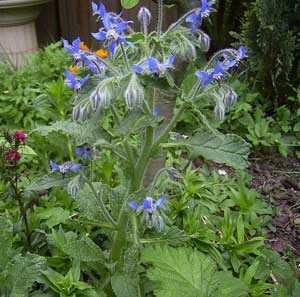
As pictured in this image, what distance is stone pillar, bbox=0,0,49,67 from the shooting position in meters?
4.46

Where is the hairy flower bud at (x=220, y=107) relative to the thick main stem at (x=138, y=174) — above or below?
above

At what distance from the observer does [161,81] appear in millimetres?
1621

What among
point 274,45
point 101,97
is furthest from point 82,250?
point 274,45

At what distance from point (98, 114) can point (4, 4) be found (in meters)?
2.91

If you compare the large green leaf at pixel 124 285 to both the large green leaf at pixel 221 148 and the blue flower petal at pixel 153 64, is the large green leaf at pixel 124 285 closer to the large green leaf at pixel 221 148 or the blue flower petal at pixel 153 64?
the large green leaf at pixel 221 148

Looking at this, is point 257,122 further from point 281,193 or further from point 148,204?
point 148,204

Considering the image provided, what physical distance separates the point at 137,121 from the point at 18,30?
311cm

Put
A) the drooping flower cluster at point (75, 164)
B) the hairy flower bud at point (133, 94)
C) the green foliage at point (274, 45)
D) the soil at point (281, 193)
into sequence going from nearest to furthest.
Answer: the hairy flower bud at point (133, 94)
the drooping flower cluster at point (75, 164)
the soil at point (281, 193)
the green foliage at point (274, 45)

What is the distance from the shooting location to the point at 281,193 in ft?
9.78

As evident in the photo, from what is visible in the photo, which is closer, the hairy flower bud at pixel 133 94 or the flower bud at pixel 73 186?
the hairy flower bud at pixel 133 94

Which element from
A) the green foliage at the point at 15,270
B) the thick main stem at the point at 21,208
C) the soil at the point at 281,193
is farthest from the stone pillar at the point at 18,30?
the green foliage at the point at 15,270

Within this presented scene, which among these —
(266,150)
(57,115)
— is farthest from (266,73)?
(57,115)

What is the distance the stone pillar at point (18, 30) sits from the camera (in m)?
4.46

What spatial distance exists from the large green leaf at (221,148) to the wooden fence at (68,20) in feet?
10.8
